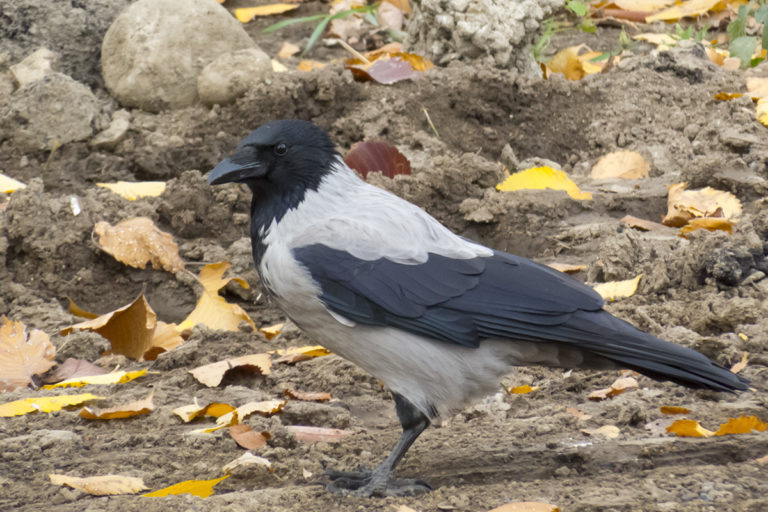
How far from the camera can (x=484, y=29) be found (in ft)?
20.2

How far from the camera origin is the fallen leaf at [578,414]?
11.1ft

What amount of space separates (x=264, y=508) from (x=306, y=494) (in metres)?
0.18

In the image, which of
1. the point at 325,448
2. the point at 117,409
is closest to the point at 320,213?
the point at 325,448

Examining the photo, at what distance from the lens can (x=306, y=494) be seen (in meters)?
2.86

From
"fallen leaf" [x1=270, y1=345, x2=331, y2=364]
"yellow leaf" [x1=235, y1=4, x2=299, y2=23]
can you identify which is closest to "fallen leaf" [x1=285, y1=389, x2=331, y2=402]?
"fallen leaf" [x1=270, y1=345, x2=331, y2=364]

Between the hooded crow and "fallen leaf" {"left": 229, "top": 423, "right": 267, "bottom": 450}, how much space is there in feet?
1.08

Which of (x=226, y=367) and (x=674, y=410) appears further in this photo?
(x=226, y=367)

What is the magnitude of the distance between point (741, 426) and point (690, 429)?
0.51 feet

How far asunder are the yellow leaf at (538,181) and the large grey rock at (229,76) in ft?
5.69

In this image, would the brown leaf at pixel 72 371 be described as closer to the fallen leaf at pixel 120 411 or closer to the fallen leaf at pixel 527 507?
the fallen leaf at pixel 120 411

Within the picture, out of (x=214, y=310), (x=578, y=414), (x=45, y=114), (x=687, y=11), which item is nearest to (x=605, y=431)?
(x=578, y=414)

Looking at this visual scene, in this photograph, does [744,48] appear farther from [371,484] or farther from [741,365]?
[371,484]

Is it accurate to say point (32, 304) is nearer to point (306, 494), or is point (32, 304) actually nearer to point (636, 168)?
point (306, 494)

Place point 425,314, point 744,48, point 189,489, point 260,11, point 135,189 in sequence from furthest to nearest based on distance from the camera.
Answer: point 260,11 < point 744,48 < point 135,189 < point 425,314 < point 189,489
